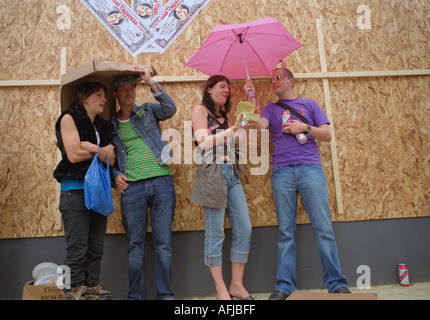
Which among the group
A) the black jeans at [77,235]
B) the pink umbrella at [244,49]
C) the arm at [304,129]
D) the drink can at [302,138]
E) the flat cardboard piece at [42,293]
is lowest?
the flat cardboard piece at [42,293]

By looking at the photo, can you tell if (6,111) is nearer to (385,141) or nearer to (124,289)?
(124,289)

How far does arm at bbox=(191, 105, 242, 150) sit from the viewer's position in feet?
9.16

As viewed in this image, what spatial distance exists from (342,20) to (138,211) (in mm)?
3173

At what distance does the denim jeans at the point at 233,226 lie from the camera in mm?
2754

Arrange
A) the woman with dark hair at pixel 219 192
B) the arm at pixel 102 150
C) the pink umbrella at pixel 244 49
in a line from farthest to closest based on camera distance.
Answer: the pink umbrella at pixel 244 49 → the woman with dark hair at pixel 219 192 → the arm at pixel 102 150

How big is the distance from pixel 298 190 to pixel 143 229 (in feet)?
4.83

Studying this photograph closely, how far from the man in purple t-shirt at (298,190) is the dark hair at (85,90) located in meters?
1.50

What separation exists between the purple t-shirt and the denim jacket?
1014 mm

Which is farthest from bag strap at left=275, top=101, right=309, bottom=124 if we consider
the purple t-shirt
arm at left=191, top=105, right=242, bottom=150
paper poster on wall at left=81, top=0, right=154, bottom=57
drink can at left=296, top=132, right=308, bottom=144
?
paper poster on wall at left=81, top=0, right=154, bottom=57

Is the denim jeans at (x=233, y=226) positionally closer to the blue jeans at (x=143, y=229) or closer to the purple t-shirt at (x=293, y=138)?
the blue jeans at (x=143, y=229)

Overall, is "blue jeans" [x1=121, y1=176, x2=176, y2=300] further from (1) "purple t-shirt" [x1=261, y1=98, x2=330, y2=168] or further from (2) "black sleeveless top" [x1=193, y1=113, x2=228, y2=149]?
(1) "purple t-shirt" [x1=261, y1=98, x2=330, y2=168]

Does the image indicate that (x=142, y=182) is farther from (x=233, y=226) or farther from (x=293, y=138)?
(x=293, y=138)

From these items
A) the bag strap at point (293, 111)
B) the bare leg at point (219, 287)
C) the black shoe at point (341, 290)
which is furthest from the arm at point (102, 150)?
the black shoe at point (341, 290)

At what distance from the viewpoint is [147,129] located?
300 cm
